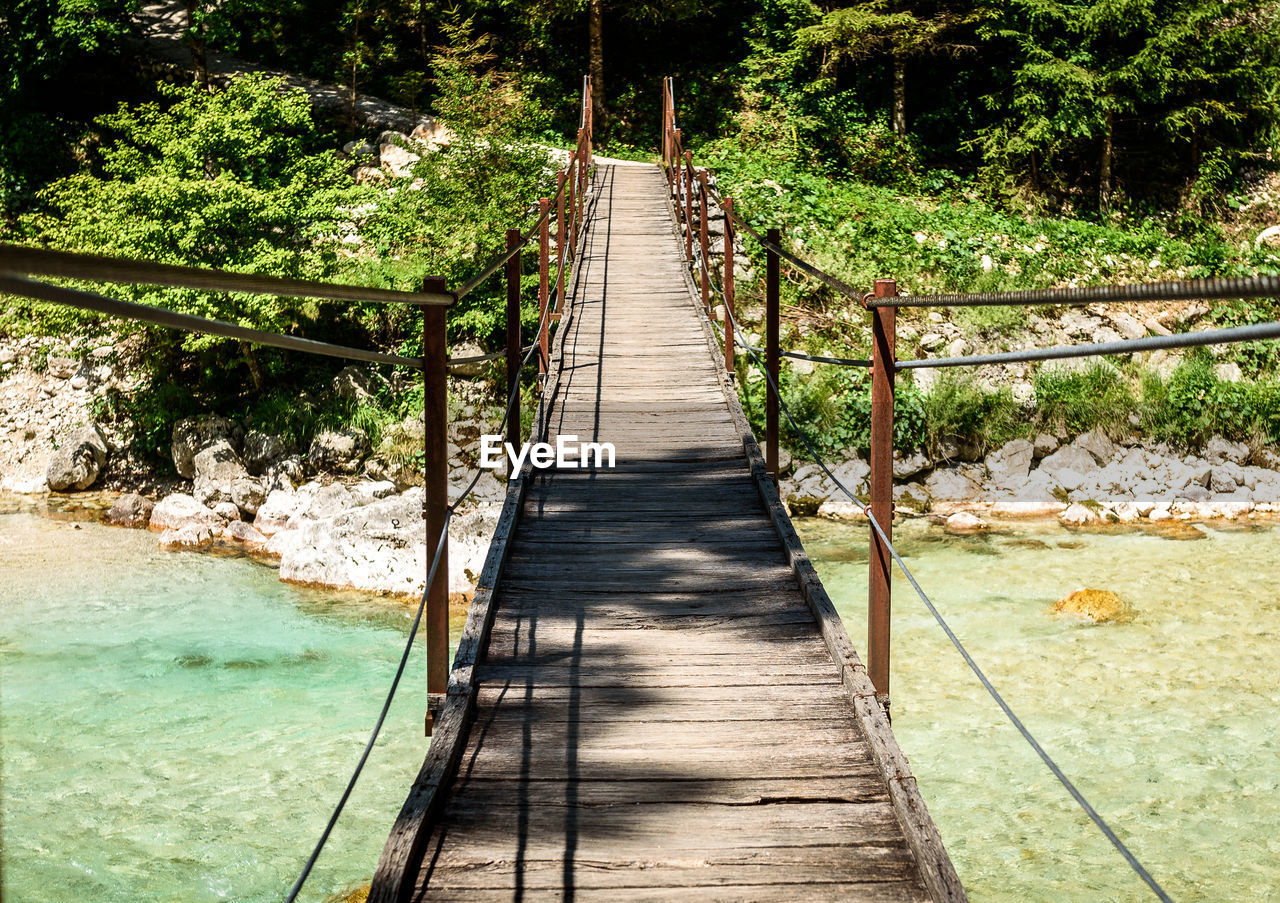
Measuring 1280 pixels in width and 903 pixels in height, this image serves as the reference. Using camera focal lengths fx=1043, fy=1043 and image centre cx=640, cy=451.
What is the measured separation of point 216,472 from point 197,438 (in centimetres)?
75

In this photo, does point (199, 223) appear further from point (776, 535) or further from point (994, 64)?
point (994, 64)

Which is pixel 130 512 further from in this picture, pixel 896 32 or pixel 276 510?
pixel 896 32

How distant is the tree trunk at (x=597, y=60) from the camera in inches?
749

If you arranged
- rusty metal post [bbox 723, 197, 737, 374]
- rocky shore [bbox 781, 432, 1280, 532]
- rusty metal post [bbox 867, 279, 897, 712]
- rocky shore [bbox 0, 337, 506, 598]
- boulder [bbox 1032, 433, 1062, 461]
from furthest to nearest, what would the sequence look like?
boulder [bbox 1032, 433, 1062, 461]
rocky shore [bbox 781, 432, 1280, 532]
rocky shore [bbox 0, 337, 506, 598]
rusty metal post [bbox 723, 197, 737, 374]
rusty metal post [bbox 867, 279, 897, 712]

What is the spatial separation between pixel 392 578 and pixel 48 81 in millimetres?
13912

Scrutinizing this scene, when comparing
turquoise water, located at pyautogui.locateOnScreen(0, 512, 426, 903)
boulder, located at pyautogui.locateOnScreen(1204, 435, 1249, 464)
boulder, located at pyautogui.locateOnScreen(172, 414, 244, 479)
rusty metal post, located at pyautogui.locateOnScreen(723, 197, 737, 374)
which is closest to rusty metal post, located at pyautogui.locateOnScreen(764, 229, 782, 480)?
rusty metal post, located at pyautogui.locateOnScreen(723, 197, 737, 374)

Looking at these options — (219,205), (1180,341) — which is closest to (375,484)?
(219,205)

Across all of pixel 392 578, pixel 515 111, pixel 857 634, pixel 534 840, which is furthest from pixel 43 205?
pixel 534 840

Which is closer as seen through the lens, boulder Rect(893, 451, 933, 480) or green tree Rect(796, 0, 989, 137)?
boulder Rect(893, 451, 933, 480)

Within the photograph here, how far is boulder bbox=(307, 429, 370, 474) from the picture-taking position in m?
12.1

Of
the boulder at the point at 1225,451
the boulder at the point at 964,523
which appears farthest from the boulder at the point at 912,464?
the boulder at the point at 1225,451

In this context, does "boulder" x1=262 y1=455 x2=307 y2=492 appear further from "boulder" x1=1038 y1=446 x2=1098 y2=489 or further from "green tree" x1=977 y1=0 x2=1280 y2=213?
"green tree" x1=977 y1=0 x2=1280 y2=213

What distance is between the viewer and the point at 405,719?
272 inches

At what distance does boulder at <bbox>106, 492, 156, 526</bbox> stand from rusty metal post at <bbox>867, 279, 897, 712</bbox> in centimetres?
1007
